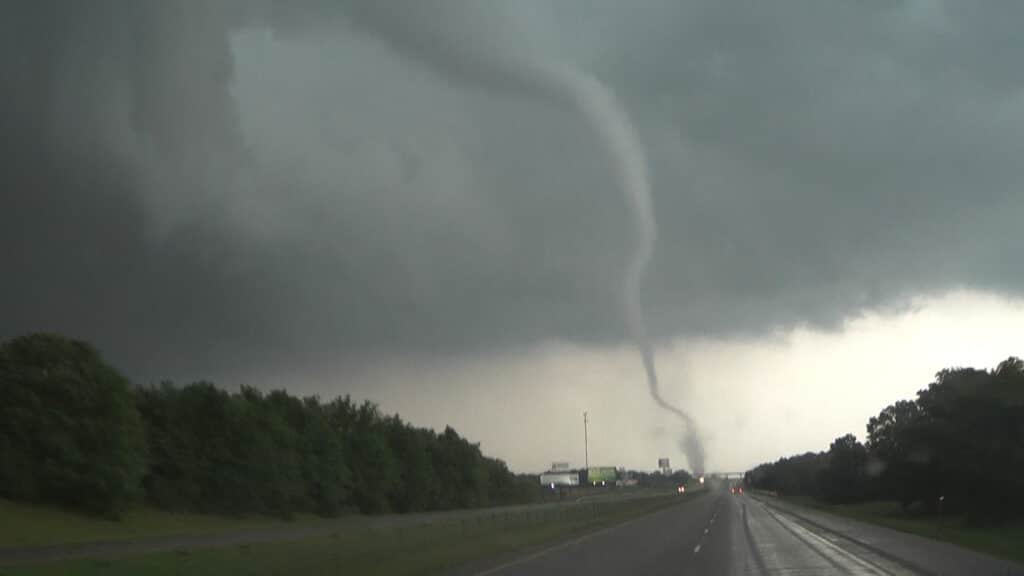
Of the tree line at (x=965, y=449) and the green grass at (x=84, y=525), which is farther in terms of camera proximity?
the tree line at (x=965, y=449)

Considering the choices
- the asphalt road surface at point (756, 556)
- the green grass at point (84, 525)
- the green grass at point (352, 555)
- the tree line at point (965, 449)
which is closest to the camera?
the asphalt road surface at point (756, 556)

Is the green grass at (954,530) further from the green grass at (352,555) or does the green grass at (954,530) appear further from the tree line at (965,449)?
the green grass at (352,555)

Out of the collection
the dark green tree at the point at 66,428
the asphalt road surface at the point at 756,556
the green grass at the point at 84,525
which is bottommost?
the asphalt road surface at the point at 756,556

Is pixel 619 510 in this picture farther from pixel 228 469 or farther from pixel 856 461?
pixel 856 461

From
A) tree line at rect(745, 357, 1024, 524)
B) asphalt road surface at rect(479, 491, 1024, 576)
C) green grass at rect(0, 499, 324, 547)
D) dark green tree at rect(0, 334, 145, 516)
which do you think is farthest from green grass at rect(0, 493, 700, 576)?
tree line at rect(745, 357, 1024, 524)

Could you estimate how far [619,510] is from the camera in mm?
89375

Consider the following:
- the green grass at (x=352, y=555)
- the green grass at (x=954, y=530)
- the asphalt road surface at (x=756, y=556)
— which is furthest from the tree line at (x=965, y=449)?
the green grass at (x=352, y=555)

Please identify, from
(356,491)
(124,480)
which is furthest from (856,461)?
(124,480)

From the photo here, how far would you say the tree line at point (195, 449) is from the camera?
57.4 m

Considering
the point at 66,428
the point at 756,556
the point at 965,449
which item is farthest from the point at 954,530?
the point at 66,428

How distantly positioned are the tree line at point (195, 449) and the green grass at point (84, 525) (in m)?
1.38

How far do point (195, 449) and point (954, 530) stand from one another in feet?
167

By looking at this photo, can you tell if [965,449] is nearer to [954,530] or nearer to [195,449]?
[954,530]

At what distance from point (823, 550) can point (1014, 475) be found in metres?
43.1
